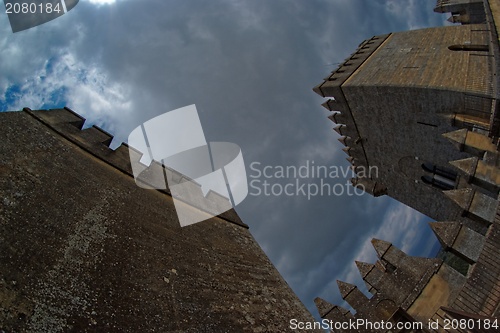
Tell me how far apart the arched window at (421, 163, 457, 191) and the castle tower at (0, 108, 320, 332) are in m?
9.52

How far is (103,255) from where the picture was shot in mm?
5469

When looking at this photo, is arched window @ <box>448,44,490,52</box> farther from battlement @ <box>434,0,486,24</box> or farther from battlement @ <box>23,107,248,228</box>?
battlement @ <box>23,107,248,228</box>

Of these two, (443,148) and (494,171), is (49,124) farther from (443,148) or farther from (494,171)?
(443,148)

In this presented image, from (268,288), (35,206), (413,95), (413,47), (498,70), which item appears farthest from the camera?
(413,47)

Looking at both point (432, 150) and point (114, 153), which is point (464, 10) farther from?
point (114, 153)

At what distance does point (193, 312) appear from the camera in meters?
5.50

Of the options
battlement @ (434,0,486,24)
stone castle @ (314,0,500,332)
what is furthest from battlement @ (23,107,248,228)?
battlement @ (434,0,486,24)

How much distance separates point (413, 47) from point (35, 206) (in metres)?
16.4

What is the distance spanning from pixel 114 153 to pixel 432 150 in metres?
11.8

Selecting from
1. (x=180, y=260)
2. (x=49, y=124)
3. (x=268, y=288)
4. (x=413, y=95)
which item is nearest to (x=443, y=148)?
(x=413, y=95)

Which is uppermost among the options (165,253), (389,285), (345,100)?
(389,285)

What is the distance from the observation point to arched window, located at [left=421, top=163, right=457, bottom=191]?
13773mm

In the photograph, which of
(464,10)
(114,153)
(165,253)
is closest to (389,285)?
(165,253)

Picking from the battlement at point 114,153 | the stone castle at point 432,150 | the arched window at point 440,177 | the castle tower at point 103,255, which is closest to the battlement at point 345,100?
the stone castle at point 432,150
